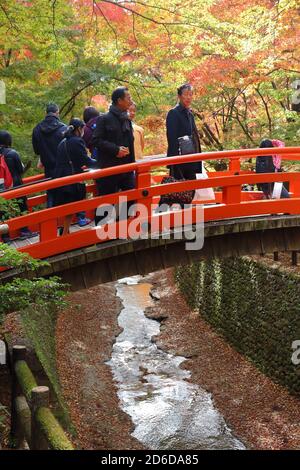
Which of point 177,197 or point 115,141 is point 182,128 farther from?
point 115,141

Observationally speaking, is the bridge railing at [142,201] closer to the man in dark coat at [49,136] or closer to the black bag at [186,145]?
the black bag at [186,145]

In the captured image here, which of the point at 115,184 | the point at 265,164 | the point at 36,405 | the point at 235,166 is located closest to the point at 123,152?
the point at 115,184

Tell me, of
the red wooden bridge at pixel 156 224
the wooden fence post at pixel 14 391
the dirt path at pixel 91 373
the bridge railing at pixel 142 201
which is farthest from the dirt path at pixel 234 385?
the wooden fence post at pixel 14 391

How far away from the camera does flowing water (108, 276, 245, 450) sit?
36.0 feet

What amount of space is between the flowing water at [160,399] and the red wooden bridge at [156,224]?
14.4 feet

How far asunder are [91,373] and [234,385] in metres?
3.48

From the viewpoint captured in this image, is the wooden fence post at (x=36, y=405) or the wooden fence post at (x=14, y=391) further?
the wooden fence post at (x=14, y=391)

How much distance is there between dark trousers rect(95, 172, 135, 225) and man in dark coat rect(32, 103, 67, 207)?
110 centimetres

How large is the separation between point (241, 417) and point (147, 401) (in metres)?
2.19

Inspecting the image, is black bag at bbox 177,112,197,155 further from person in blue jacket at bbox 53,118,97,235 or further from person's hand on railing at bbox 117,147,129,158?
person in blue jacket at bbox 53,118,97,235

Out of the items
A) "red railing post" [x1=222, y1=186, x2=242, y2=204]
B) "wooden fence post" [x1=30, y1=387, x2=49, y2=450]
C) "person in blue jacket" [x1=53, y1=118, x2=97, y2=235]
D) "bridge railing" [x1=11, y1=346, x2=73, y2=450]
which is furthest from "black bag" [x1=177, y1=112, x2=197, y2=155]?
"wooden fence post" [x1=30, y1=387, x2=49, y2=450]

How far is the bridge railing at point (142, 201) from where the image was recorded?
288 inches
